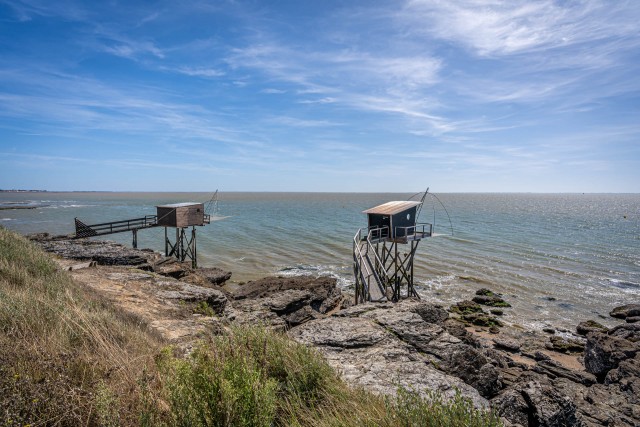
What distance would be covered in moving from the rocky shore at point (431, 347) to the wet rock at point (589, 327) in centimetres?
5

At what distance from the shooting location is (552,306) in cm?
2169

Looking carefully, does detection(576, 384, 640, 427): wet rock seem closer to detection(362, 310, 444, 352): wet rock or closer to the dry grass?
detection(362, 310, 444, 352): wet rock

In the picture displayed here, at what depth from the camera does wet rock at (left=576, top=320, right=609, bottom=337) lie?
58.2 ft

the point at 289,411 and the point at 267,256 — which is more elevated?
the point at 289,411

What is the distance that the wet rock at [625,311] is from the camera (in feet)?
64.0

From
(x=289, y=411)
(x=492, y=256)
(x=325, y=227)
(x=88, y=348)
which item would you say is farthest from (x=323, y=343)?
(x=325, y=227)

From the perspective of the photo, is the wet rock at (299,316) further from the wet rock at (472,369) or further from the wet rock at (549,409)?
the wet rock at (549,409)

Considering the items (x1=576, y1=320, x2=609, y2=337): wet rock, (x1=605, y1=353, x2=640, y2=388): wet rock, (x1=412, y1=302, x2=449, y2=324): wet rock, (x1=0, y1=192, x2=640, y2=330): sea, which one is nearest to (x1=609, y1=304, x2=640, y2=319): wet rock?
(x1=0, y1=192, x2=640, y2=330): sea

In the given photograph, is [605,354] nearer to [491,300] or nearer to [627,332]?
[627,332]

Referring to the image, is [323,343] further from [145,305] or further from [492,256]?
[492,256]

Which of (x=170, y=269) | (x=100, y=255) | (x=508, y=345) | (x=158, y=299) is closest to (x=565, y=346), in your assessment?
(x=508, y=345)

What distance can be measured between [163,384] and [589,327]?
21.8 m

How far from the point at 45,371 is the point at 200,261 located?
2947cm

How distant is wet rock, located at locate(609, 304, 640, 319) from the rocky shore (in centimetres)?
273
